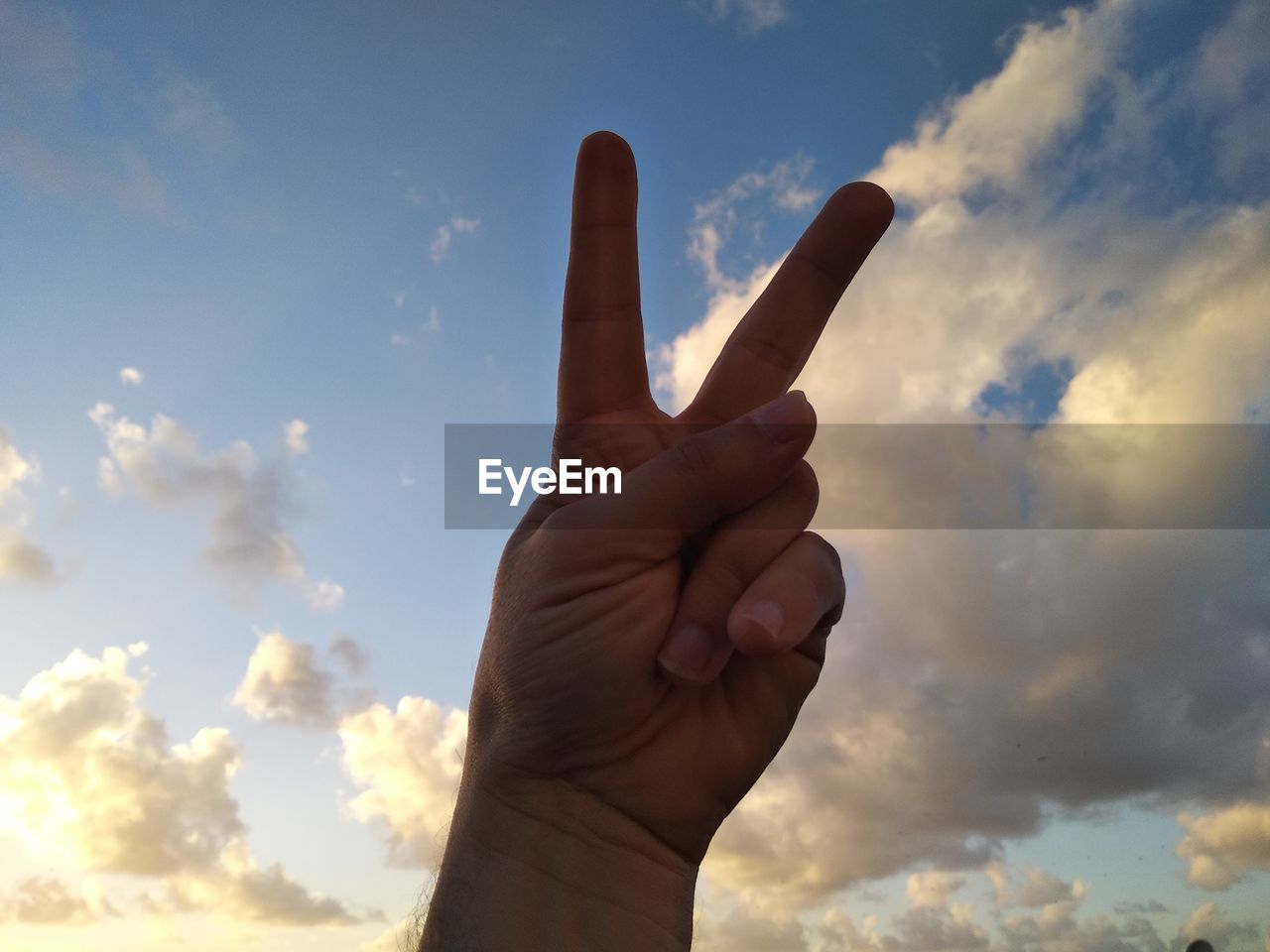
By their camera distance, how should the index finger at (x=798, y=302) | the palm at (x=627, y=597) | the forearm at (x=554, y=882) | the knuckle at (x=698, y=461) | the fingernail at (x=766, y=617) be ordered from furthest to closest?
the index finger at (x=798, y=302) → the palm at (x=627, y=597) → the forearm at (x=554, y=882) → the knuckle at (x=698, y=461) → the fingernail at (x=766, y=617)

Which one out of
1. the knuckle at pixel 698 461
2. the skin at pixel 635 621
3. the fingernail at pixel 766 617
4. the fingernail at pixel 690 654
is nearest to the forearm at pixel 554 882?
the skin at pixel 635 621

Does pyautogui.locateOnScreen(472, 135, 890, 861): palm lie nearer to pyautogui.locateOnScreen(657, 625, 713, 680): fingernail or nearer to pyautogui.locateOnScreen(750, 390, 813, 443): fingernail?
pyautogui.locateOnScreen(657, 625, 713, 680): fingernail

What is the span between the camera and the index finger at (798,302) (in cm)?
437

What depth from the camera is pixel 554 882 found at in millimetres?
3943

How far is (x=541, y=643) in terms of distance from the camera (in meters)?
4.03

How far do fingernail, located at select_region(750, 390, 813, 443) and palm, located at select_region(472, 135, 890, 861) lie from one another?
23.8 inches

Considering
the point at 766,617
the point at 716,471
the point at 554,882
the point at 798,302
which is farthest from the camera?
the point at 798,302

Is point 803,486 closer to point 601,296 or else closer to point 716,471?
point 716,471

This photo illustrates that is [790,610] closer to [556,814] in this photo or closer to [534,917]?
[556,814]

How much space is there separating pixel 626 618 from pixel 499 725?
808mm

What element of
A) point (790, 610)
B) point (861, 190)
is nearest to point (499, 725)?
point (790, 610)

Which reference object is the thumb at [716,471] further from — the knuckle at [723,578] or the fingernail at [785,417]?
the knuckle at [723,578]

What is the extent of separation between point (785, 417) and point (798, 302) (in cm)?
90

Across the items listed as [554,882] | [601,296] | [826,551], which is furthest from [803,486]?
[554,882]
